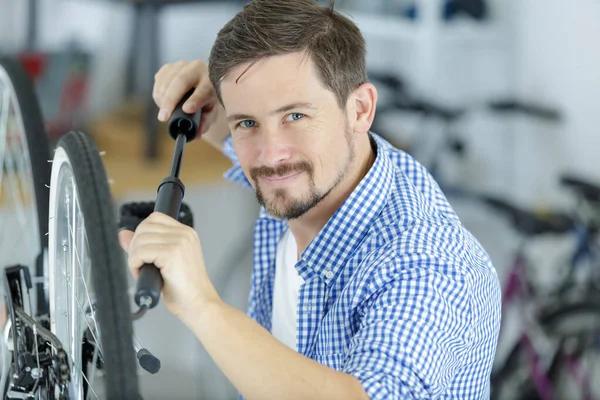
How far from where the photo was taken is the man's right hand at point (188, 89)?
3.96 ft

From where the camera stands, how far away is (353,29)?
3.77 ft

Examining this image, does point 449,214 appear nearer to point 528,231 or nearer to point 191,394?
point 528,231

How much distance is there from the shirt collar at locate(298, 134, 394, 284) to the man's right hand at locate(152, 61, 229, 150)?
0.27 meters

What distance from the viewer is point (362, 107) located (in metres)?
1.16

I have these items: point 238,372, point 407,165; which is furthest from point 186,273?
point 407,165

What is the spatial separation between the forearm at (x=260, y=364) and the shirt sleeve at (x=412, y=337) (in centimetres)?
4

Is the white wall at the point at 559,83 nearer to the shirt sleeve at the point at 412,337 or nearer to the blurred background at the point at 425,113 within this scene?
the blurred background at the point at 425,113

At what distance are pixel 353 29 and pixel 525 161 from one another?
1600 mm

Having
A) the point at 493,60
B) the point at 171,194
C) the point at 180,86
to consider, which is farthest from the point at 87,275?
the point at 493,60

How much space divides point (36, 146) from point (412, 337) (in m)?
0.54

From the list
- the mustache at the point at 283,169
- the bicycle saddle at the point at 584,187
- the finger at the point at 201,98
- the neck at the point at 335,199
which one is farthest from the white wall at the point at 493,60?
the mustache at the point at 283,169

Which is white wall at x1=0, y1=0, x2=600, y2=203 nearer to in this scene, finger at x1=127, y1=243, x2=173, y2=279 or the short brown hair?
the short brown hair

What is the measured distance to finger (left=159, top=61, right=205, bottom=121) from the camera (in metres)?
1.21

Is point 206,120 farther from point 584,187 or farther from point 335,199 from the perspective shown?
point 584,187
